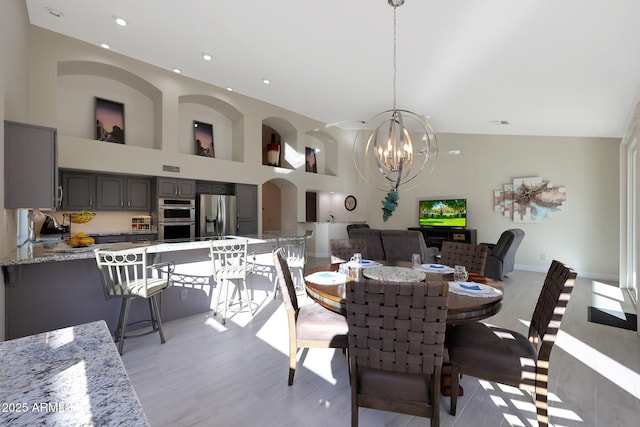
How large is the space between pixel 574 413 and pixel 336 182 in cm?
728

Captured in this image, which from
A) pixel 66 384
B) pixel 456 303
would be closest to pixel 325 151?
pixel 456 303

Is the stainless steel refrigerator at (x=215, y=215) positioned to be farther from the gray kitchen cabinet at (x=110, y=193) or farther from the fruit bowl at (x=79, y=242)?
the fruit bowl at (x=79, y=242)

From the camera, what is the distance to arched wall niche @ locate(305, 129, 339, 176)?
28.4 ft

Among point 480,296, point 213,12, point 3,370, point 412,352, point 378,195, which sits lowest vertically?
point 412,352

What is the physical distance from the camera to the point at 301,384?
7.11 ft

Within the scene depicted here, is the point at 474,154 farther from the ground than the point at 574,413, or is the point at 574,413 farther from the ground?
the point at 474,154

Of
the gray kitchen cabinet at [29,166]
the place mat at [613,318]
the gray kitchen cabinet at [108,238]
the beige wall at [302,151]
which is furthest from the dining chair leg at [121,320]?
the place mat at [613,318]

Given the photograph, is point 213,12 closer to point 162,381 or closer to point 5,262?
point 5,262

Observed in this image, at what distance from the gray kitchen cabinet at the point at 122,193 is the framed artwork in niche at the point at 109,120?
0.72m

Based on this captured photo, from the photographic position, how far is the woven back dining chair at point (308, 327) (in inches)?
78.8

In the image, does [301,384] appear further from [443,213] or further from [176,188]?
[443,213]

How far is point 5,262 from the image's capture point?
2.10 meters

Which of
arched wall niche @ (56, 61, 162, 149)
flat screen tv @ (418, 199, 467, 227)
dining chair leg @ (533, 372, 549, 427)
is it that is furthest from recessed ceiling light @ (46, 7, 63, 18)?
flat screen tv @ (418, 199, 467, 227)

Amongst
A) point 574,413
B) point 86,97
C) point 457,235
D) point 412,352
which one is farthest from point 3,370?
point 457,235
